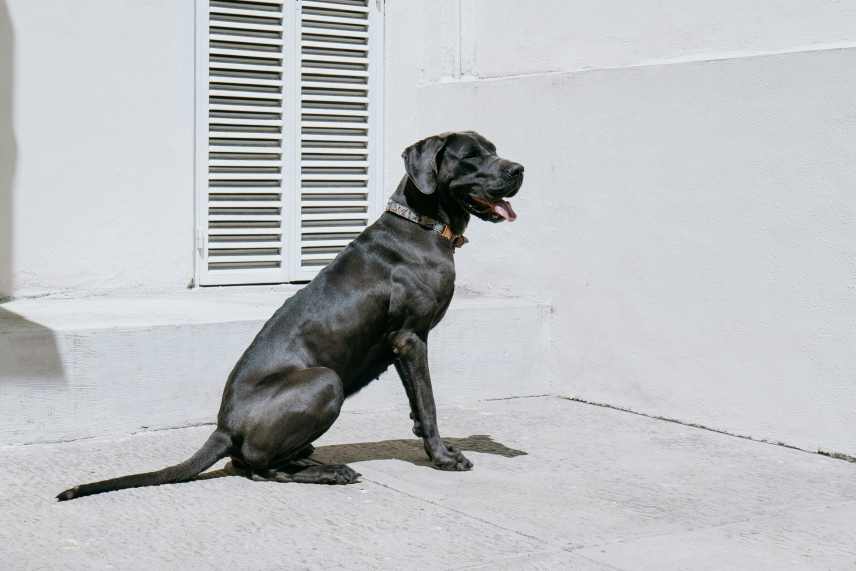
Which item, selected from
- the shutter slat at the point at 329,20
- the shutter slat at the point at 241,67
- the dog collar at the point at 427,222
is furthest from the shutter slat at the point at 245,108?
the dog collar at the point at 427,222

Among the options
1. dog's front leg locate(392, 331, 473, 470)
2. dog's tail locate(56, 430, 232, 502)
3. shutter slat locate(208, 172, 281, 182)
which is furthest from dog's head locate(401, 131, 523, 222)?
shutter slat locate(208, 172, 281, 182)

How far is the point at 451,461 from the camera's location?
18.9ft

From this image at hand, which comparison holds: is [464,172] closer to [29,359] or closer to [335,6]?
[29,359]

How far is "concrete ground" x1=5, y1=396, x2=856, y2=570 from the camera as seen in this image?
4.52 meters

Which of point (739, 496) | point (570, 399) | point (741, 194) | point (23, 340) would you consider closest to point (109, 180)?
point (23, 340)

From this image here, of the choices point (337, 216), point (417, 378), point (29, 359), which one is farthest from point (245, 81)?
point (417, 378)

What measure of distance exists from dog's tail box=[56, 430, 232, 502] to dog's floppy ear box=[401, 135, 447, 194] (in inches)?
52.4

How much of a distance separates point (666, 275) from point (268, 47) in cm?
291

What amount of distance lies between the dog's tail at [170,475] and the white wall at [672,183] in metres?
2.72

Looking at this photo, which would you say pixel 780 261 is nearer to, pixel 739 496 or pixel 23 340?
pixel 739 496

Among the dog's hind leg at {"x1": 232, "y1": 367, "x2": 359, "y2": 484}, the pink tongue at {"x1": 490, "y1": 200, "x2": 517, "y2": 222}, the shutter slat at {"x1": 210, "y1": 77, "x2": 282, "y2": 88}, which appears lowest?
the dog's hind leg at {"x1": 232, "y1": 367, "x2": 359, "y2": 484}

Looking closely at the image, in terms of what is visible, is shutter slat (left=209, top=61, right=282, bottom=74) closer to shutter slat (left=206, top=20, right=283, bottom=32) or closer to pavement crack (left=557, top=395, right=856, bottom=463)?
shutter slat (left=206, top=20, right=283, bottom=32)

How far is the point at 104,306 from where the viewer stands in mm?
7238

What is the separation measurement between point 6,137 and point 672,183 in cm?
366
